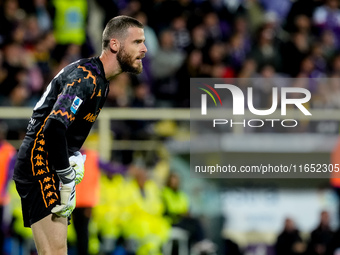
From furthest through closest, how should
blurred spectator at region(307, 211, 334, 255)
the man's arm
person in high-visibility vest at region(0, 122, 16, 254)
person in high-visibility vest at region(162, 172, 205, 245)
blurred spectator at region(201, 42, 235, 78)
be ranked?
blurred spectator at region(201, 42, 235, 78), blurred spectator at region(307, 211, 334, 255), person in high-visibility vest at region(162, 172, 205, 245), person in high-visibility vest at region(0, 122, 16, 254), the man's arm

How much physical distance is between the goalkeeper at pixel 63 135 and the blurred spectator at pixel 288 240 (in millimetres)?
5649

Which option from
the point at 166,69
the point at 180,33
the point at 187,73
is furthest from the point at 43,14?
the point at 187,73

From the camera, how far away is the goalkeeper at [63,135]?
197 inches

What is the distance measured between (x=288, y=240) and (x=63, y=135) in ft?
20.3

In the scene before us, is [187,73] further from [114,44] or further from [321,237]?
[114,44]

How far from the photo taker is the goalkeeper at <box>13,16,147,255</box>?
500cm

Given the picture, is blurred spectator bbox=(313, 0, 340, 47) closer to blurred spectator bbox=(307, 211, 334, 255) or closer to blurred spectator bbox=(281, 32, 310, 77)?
blurred spectator bbox=(281, 32, 310, 77)

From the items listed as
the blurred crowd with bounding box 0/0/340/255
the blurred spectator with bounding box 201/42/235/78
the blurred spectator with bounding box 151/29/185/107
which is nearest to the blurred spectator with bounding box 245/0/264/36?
the blurred crowd with bounding box 0/0/340/255

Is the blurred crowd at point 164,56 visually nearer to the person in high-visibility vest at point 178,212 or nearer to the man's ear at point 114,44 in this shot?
the person in high-visibility vest at point 178,212

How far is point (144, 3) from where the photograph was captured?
13.5 meters

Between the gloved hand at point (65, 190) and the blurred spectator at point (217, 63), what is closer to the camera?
the gloved hand at point (65, 190)

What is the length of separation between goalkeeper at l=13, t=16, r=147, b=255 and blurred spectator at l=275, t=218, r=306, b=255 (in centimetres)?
565

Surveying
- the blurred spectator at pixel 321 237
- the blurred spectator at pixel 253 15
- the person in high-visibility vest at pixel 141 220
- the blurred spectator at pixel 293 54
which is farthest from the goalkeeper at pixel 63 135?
the blurred spectator at pixel 253 15

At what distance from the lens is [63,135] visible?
16.2 feet
